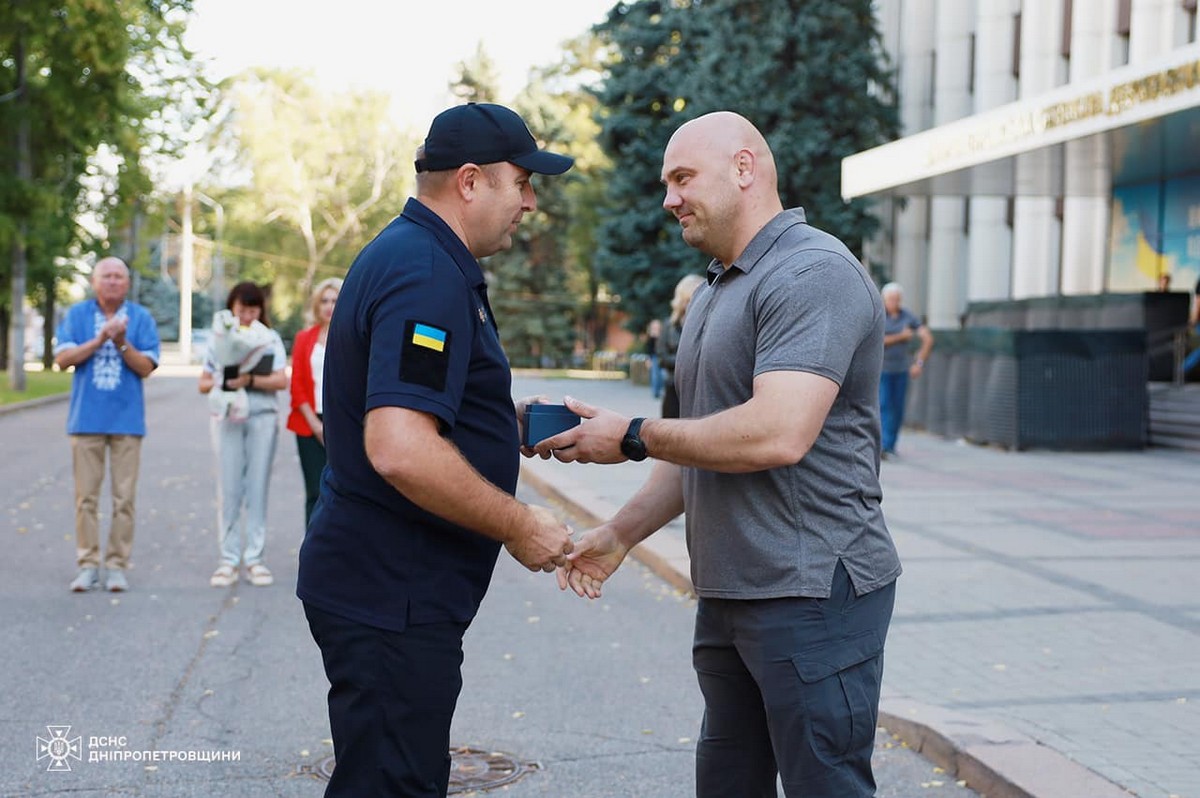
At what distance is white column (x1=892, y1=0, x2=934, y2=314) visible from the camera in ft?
116

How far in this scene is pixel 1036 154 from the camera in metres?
22.0

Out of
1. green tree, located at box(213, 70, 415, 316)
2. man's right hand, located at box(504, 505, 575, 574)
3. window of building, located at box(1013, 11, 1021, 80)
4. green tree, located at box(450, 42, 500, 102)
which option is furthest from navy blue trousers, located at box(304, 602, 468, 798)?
green tree, located at box(213, 70, 415, 316)

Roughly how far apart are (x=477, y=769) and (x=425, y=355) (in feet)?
9.13

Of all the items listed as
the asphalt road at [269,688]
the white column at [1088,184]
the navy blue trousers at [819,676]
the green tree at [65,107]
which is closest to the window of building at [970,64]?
the white column at [1088,184]

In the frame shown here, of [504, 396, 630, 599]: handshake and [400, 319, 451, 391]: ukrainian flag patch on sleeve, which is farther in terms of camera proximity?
[504, 396, 630, 599]: handshake

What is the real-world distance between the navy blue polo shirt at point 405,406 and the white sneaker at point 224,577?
621cm

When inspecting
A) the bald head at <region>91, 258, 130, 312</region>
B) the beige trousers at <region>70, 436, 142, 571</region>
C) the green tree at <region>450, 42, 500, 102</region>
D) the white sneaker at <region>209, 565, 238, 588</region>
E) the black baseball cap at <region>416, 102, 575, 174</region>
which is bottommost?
the white sneaker at <region>209, 565, 238, 588</region>

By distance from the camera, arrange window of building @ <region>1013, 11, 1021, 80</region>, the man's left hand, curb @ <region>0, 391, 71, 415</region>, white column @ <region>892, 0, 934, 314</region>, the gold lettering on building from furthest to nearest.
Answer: white column @ <region>892, 0, 934, 314</region> < window of building @ <region>1013, 11, 1021, 80</region> < curb @ <region>0, 391, 71, 415</region> < the gold lettering on building < the man's left hand

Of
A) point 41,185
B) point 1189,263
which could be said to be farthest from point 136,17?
point 1189,263

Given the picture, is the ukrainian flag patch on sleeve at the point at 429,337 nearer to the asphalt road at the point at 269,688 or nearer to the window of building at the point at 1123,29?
the asphalt road at the point at 269,688

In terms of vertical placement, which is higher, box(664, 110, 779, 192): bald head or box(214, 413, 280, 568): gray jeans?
box(664, 110, 779, 192): bald head

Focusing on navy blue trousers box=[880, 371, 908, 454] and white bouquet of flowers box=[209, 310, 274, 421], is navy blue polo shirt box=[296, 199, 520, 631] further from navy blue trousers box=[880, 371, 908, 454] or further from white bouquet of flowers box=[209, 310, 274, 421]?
navy blue trousers box=[880, 371, 908, 454]

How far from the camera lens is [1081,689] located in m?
6.18

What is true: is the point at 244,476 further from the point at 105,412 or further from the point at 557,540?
the point at 557,540
